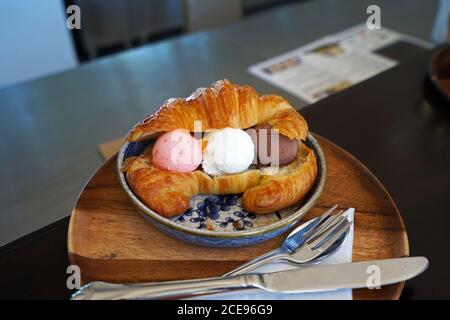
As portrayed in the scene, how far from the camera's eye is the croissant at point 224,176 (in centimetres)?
41

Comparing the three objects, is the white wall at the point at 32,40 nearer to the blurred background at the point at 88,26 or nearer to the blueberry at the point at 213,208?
the blurred background at the point at 88,26

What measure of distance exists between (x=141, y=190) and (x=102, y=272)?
88mm

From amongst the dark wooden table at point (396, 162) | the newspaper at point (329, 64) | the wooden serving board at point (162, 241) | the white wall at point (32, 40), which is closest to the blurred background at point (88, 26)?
the white wall at point (32, 40)

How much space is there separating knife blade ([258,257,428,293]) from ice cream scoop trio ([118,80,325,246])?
0.05 metres

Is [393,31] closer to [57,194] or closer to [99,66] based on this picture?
[99,66]

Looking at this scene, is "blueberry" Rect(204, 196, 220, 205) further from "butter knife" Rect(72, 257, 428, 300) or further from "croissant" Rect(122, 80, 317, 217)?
"butter knife" Rect(72, 257, 428, 300)

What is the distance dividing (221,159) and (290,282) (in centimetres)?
15

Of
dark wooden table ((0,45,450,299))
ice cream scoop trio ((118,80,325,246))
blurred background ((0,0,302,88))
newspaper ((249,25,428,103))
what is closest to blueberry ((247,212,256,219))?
ice cream scoop trio ((118,80,325,246))

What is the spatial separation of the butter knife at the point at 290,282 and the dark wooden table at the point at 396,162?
1.5 inches

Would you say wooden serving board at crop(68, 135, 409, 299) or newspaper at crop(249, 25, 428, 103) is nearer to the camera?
wooden serving board at crop(68, 135, 409, 299)

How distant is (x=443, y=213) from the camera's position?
47 centimetres

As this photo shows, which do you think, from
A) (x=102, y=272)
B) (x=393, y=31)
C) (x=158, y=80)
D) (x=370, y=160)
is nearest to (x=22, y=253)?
(x=102, y=272)

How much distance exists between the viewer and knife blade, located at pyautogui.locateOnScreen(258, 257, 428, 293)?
35 centimetres

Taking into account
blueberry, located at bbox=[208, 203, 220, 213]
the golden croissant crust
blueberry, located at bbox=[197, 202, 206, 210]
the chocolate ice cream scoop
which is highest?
the golden croissant crust
